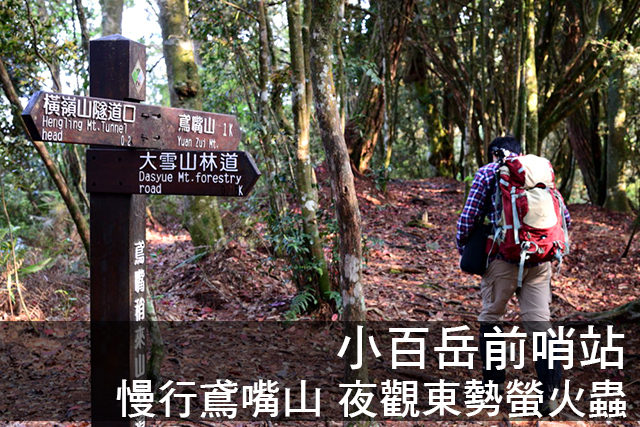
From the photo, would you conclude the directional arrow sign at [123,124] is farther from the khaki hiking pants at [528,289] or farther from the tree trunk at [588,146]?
the tree trunk at [588,146]

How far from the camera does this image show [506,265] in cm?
466

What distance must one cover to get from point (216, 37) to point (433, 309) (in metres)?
4.81

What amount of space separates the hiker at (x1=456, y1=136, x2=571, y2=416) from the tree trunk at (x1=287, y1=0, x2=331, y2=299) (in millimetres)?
1979

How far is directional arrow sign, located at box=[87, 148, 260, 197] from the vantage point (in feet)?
10.7

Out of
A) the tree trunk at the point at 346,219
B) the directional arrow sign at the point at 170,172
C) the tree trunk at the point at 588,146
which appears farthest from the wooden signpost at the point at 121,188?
the tree trunk at the point at 588,146

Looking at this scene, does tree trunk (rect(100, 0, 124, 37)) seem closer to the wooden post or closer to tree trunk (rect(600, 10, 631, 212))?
the wooden post

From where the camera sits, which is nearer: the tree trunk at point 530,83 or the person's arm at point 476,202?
the person's arm at point 476,202

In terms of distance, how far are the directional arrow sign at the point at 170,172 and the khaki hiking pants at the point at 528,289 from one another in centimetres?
245

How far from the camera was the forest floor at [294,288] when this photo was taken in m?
5.91

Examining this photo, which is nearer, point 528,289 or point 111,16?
point 528,289

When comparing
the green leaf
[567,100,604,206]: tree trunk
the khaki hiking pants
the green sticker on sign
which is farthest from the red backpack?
[567,100,604,206]: tree trunk

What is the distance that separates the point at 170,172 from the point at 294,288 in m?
4.48

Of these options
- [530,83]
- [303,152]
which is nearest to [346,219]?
[303,152]

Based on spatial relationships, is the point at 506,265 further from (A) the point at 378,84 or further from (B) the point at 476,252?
(A) the point at 378,84
